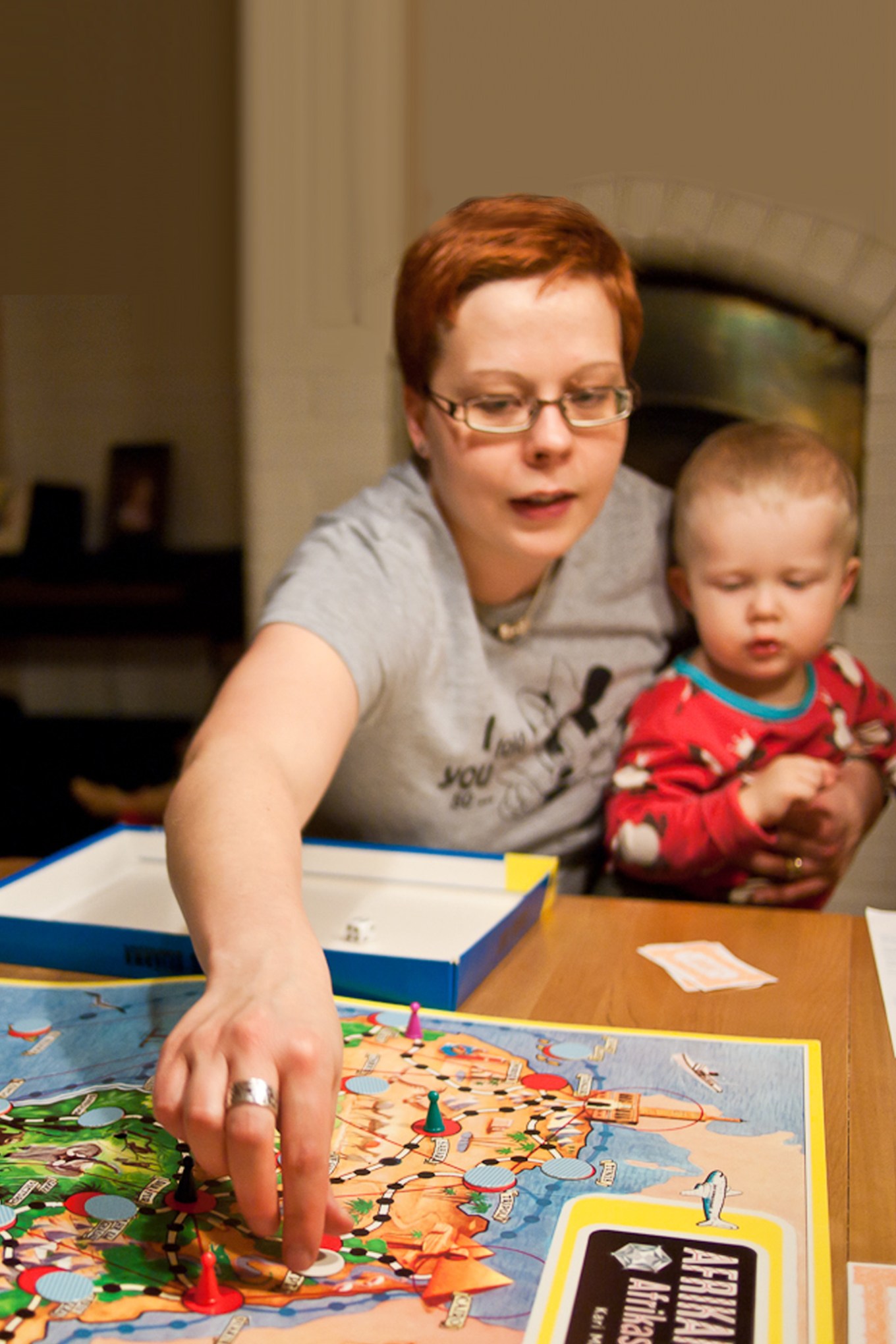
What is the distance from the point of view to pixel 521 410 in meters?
1.33

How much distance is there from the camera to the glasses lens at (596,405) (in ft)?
4.39

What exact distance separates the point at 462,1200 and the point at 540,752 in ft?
2.73

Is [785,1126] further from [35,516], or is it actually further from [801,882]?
[35,516]

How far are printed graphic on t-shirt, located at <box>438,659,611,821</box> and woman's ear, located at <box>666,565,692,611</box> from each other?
131 millimetres

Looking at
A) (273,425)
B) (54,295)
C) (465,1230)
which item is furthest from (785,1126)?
(54,295)

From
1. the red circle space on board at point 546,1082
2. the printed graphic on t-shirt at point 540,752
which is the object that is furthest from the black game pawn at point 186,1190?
the printed graphic on t-shirt at point 540,752

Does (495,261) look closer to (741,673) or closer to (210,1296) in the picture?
(741,673)

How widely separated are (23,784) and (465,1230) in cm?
151

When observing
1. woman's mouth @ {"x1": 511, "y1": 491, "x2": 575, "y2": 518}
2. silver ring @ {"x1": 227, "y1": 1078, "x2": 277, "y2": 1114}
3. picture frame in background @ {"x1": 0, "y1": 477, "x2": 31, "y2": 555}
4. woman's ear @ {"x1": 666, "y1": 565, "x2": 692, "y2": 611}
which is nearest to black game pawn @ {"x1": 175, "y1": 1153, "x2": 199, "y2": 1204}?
silver ring @ {"x1": 227, "y1": 1078, "x2": 277, "y2": 1114}

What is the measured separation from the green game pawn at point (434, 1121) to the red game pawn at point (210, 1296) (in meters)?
0.16

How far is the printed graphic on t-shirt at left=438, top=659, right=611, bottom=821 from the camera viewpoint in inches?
53.8

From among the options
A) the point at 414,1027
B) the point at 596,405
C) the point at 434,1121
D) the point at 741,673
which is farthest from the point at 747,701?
the point at 434,1121

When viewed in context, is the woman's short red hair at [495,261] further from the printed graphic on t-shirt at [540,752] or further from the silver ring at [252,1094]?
the silver ring at [252,1094]

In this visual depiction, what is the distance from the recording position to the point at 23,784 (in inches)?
75.2
